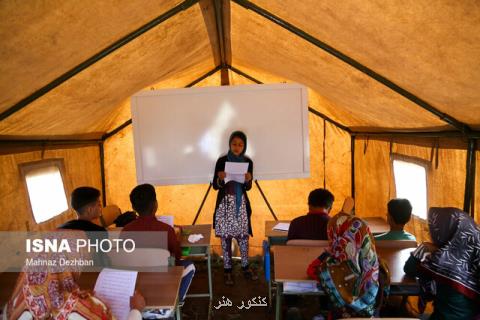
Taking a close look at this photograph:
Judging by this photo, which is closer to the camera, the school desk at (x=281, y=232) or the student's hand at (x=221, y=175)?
the school desk at (x=281, y=232)

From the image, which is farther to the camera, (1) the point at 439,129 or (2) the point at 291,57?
(2) the point at 291,57

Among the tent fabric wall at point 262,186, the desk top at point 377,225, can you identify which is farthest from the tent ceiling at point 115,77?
the desk top at point 377,225

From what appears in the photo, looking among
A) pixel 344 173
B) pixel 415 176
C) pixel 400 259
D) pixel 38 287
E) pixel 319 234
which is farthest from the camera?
pixel 344 173

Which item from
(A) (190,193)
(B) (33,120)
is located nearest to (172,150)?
(A) (190,193)

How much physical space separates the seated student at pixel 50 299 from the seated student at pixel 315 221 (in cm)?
171

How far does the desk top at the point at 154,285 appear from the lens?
1884 millimetres

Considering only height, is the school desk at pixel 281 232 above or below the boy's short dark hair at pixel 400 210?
below

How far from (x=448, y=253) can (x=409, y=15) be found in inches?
→ 48.2

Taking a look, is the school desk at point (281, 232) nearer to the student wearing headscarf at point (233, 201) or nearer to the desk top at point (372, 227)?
the desk top at point (372, 227)

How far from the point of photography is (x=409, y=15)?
151cm

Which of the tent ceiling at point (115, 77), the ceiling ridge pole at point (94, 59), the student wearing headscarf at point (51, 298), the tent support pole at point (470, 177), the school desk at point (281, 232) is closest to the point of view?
the student wearing headscarf at point (51, 298)

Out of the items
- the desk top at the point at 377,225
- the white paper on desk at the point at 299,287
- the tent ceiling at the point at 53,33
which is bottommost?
the desk top at the point at 377,225

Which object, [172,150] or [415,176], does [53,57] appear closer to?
[172,150]

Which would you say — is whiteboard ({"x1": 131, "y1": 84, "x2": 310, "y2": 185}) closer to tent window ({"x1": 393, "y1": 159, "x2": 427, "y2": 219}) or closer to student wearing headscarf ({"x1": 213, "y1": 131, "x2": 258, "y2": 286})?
student wearing headscarf ({"x1": 213, "y1": 131, "x2": 258, "y2": 286})
